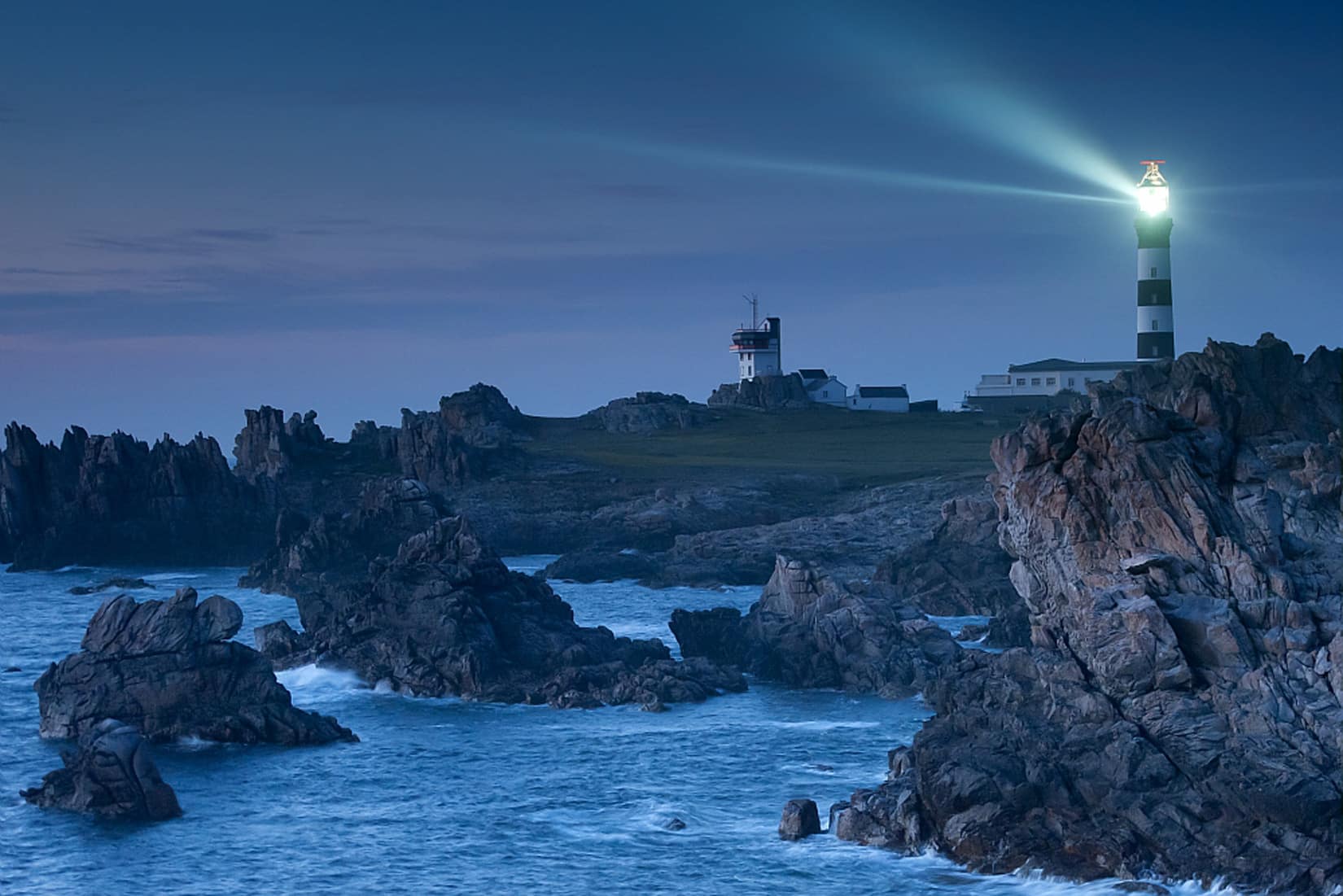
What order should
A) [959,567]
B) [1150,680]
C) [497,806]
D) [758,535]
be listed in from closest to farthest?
[1150,680] < [497,806] < [959,567] < [758,535]

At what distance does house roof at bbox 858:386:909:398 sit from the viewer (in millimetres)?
183125

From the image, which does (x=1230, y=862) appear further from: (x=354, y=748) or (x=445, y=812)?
(x=354, y=748)

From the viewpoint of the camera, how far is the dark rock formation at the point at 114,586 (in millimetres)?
93188

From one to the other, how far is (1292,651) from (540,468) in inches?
4108

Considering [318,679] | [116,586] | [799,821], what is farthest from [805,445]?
[799,821]

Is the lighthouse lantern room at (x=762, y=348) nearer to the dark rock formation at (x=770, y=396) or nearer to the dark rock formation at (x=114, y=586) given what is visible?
the dark rock formation at (x=770, y=396)

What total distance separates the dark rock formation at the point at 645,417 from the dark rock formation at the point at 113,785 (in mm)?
126526

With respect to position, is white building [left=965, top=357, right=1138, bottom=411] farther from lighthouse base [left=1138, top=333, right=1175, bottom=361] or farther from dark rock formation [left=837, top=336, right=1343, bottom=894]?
dark rock formation [left=837, top=336, right=1343, bottom=894]

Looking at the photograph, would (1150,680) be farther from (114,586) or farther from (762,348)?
(762,348)

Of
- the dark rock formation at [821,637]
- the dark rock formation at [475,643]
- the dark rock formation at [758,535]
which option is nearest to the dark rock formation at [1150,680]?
the dark rock formation at [821,637]

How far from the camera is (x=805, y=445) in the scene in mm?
155000

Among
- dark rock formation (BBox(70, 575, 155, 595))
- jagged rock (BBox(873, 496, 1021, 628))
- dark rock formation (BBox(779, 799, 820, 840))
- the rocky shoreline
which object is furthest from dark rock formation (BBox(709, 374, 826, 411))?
dark rock formation (BBox(779, 799, 820, 840))

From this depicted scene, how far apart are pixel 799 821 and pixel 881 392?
146m

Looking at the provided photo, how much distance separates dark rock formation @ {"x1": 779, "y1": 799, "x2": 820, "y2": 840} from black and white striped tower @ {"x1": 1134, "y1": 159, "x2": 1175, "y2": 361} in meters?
78.1
